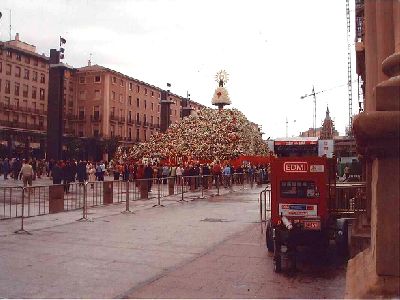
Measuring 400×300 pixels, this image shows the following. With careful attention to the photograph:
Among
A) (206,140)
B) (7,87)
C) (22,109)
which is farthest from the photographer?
(22,109)

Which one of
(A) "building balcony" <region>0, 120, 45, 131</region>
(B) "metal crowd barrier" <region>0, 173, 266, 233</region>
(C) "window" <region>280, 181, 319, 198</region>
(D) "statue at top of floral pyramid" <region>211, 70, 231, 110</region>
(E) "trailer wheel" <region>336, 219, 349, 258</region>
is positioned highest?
(D) "statue at top of floral pyramid" <region>211, 70, 231, 110</region>

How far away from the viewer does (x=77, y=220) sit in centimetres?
1268

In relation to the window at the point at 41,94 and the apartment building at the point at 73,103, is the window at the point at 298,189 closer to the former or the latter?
the apartment building at the point at 73,103

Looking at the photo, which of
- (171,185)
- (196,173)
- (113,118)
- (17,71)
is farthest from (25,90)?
(171,185)

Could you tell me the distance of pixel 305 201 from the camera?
8.26 m

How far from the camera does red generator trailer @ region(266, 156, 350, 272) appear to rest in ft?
26.4

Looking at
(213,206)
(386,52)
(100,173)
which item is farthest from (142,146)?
(386,52)

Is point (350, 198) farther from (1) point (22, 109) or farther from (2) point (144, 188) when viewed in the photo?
(1) point (22, 109)

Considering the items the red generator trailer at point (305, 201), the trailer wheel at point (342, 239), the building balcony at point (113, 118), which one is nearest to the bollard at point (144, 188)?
the red generator trailer at point (305, 201)

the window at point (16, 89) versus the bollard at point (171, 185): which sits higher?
the window at point (16, 89)

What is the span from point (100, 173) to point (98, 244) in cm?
2109

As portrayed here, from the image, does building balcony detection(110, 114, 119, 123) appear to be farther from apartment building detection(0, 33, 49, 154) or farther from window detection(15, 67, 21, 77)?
window detection(15, 67, 21, 77)

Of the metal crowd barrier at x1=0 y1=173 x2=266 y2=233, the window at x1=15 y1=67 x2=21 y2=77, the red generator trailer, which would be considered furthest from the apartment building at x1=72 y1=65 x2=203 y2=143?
the red generator trailer

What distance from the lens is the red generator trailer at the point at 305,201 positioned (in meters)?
8.05
